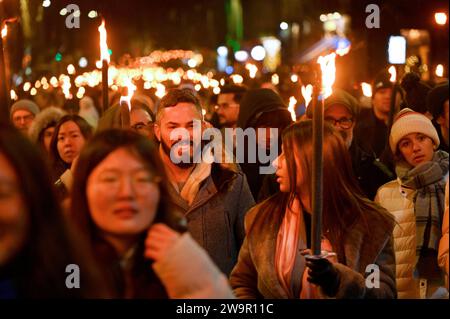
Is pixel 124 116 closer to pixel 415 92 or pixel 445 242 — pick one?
pixel 445 242

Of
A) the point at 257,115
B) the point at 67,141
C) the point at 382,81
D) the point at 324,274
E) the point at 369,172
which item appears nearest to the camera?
the point at 324,274

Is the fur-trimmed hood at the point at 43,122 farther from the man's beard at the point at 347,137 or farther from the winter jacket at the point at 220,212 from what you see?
the winter jacket at the point at 220,212

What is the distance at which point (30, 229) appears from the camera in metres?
2.79

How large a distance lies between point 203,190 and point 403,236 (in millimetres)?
1199

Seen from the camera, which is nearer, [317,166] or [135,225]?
[135,225]

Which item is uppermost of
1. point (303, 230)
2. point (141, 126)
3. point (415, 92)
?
point (415, 92)

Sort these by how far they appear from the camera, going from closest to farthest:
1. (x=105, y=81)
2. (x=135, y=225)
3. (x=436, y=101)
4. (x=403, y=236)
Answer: (x=135, y=225), (x=105, y=81), (x=403, y=236), (x=436, y=101)

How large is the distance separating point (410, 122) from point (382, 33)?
3.17 m

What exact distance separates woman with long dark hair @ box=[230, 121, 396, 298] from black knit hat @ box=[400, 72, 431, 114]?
9.70 ft

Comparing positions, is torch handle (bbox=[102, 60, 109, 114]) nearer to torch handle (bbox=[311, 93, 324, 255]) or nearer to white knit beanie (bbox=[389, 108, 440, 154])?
torch handle (bbox=[311, 93, 324, 255])

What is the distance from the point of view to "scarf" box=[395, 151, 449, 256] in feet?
20.3

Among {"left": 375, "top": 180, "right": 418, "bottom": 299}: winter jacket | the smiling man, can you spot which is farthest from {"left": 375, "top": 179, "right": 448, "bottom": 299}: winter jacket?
the smiling man

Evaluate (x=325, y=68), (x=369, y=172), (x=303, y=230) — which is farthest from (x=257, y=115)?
(x=325, y=68)

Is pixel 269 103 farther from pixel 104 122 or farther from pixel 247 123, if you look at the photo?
pixel 104 122
